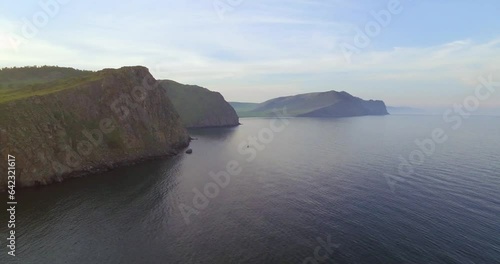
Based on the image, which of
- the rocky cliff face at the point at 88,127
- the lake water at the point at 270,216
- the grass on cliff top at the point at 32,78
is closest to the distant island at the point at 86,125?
the rocky cliff face at the point at 88,127

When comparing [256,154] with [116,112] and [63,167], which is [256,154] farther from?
[63,167]

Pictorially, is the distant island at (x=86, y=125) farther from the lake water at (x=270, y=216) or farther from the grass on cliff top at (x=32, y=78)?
the lake water at (x=270, y=216)

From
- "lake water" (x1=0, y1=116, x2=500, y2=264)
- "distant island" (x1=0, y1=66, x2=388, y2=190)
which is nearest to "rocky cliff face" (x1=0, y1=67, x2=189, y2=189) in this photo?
"distant island" (x1=0, y1=66, x2=388, y2=190)

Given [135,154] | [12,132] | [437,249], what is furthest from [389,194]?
[12,132]

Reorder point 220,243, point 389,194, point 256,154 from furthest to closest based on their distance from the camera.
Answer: point 256,154
point 389,194
point 220,243

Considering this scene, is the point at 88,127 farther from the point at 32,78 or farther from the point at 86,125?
Result: the point at 32,78
